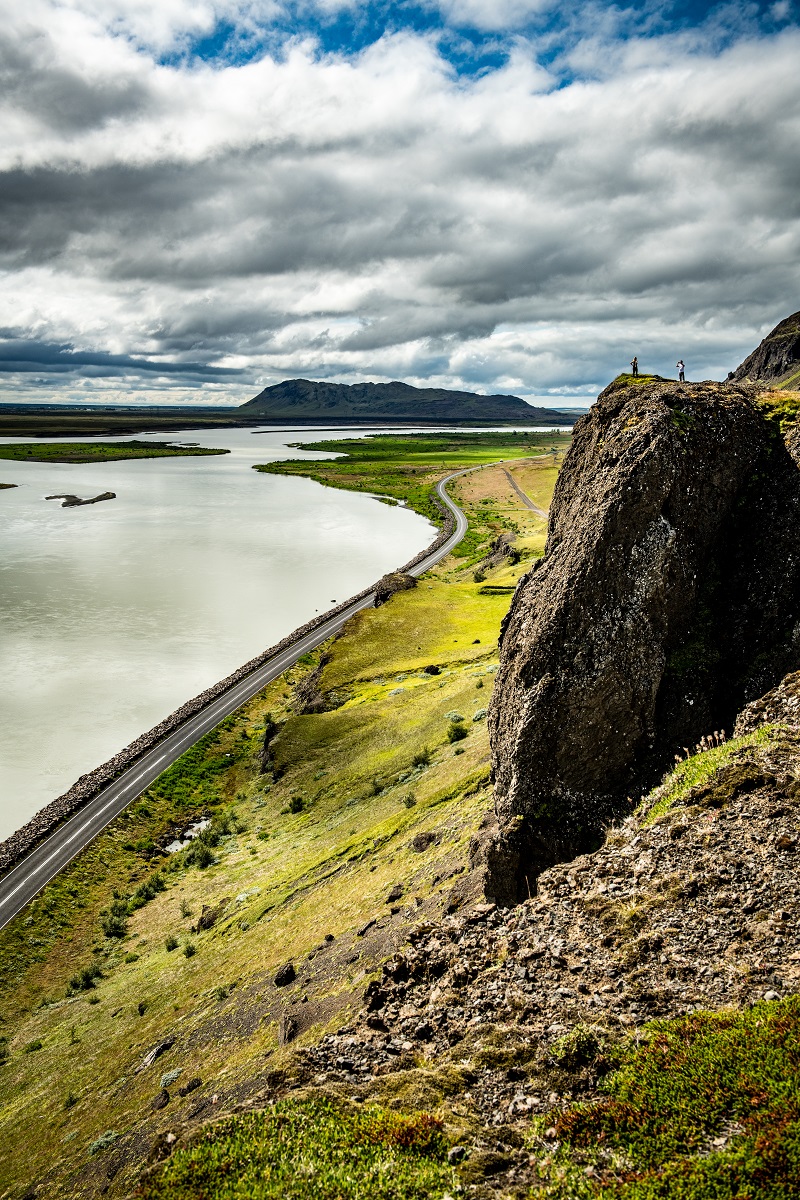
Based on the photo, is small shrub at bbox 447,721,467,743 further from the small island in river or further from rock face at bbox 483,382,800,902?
the small island in river

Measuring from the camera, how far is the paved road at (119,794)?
45.0 m

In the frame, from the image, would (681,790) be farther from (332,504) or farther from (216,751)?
(332,504)

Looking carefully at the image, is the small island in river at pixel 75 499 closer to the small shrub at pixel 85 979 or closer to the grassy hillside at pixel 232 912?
the grassy hillside at pixel 232 912

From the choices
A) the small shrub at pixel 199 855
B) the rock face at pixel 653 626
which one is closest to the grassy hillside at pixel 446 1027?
the rock face at pixel 653 626

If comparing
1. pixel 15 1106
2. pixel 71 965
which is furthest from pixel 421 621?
pixel 15 1106

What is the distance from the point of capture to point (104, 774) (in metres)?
56.2

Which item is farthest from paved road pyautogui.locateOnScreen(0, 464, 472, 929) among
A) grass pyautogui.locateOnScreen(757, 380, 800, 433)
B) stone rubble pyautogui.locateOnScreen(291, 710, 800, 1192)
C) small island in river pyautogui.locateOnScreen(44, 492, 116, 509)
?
small island in river pyautogui.locateOnScreen(44, 492, 116, 509)

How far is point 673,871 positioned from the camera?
560 inches

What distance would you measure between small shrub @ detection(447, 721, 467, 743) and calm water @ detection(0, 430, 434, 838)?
33.6m

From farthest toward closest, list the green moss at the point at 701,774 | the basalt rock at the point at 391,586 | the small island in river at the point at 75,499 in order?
the small island in river at the point at 75,499
the basalt rock at the point at 391,586
the green moss at the point at 701,774

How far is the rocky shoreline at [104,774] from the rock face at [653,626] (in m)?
42.9

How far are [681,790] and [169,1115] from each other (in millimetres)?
17646

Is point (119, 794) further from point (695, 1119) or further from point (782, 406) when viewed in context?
point (782, 406)

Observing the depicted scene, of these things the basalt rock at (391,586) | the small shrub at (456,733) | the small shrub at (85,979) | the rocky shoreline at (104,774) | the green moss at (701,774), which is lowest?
the small shrub at (85,979)
